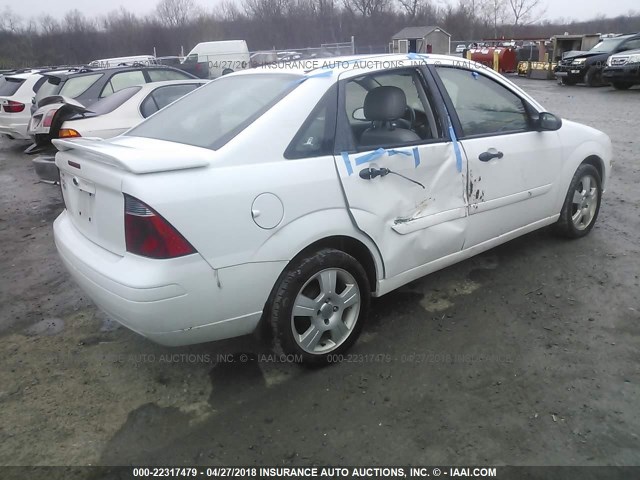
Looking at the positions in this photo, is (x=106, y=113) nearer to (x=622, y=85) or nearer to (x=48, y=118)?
(x=48, y=118)

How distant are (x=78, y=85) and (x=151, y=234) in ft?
28.9

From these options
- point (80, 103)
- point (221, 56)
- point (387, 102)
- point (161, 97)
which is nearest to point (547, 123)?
point (387, 102)

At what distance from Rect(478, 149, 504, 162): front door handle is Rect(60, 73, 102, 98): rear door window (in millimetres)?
8450

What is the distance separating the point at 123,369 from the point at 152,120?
1.64 m

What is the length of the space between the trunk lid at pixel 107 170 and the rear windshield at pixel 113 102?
4.61m

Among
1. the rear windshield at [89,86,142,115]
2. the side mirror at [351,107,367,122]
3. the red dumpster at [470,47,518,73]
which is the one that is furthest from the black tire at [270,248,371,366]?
the red dumpster at [470,47,518,73]

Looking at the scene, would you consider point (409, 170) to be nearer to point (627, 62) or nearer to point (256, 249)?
point (256, 249)

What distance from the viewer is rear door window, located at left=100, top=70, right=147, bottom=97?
31.7 feet

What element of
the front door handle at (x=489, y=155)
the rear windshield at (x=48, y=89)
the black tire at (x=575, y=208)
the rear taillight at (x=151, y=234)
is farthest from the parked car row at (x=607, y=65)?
the rear taillight at (x=151, y=234)

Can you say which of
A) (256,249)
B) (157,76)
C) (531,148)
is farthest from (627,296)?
(157,76)

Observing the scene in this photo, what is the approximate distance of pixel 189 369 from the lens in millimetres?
3086

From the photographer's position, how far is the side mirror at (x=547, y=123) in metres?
3.89

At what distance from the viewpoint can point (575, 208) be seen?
4559 millimetres

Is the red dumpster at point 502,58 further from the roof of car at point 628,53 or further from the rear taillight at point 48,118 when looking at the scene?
the rear taillight at point 48,118
